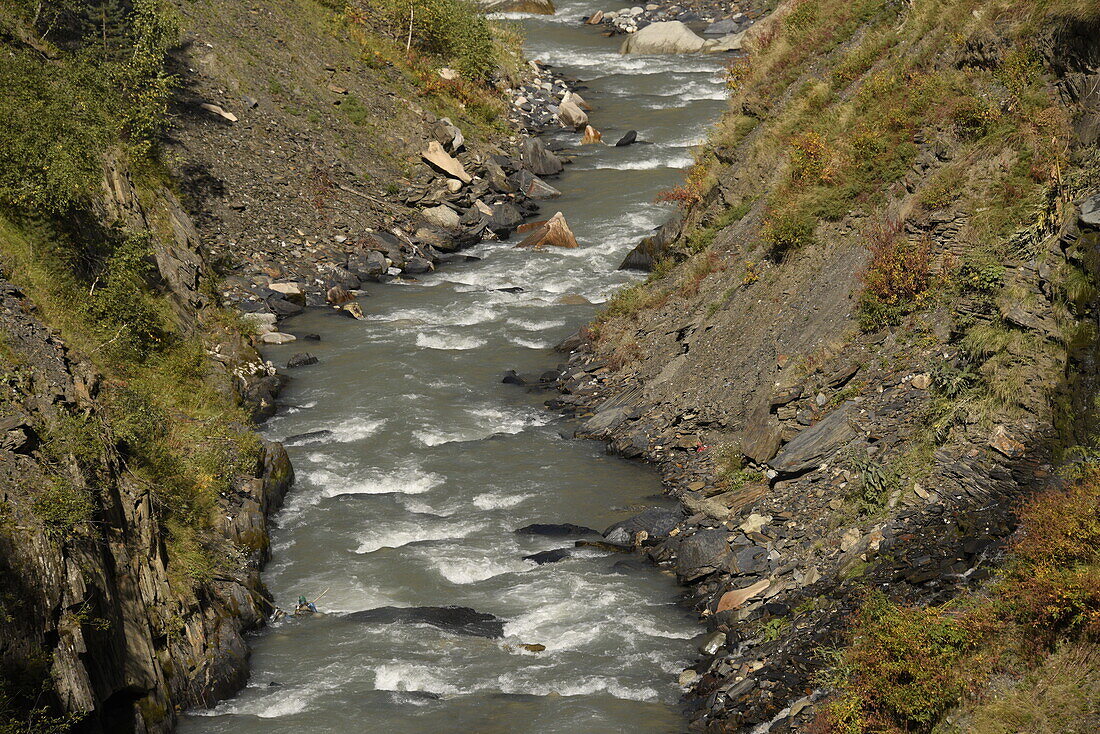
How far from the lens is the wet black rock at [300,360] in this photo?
27641 millimetres

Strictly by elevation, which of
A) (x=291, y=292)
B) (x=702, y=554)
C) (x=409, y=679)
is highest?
(x=291, y=292)

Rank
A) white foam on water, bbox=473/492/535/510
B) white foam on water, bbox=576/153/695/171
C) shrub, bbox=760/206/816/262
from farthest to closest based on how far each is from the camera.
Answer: white foam on water, bbox=576/153/695/171 < shrub, bbox=760/206/816/262 < white foam on water, bbox=473/492/535/510

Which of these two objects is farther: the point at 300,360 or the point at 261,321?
the point at 261,321

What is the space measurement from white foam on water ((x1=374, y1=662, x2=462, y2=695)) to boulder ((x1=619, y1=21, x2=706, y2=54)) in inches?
1979

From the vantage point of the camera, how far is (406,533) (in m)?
20.1

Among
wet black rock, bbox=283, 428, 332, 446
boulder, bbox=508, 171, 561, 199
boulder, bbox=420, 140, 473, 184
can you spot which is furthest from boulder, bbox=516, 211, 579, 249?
wet black rock, bbox=283, 428, 332, 446

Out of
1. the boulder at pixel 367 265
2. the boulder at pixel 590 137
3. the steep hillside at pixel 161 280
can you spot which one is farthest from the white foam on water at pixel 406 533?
the boulder at pixel 590 137

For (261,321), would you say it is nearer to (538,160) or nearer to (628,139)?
(538,160)

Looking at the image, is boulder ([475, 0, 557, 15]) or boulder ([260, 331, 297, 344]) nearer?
boulder ([260, 331, 297, 344])

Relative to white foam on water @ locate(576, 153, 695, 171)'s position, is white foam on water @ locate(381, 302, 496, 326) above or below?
below

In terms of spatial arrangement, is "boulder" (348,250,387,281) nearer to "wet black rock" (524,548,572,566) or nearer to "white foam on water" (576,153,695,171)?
"white foam on water" (576,153,695,171)

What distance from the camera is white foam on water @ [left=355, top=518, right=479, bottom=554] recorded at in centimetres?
1983

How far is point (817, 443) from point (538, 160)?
26894mm

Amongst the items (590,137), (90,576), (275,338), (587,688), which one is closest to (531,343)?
(275,338)
